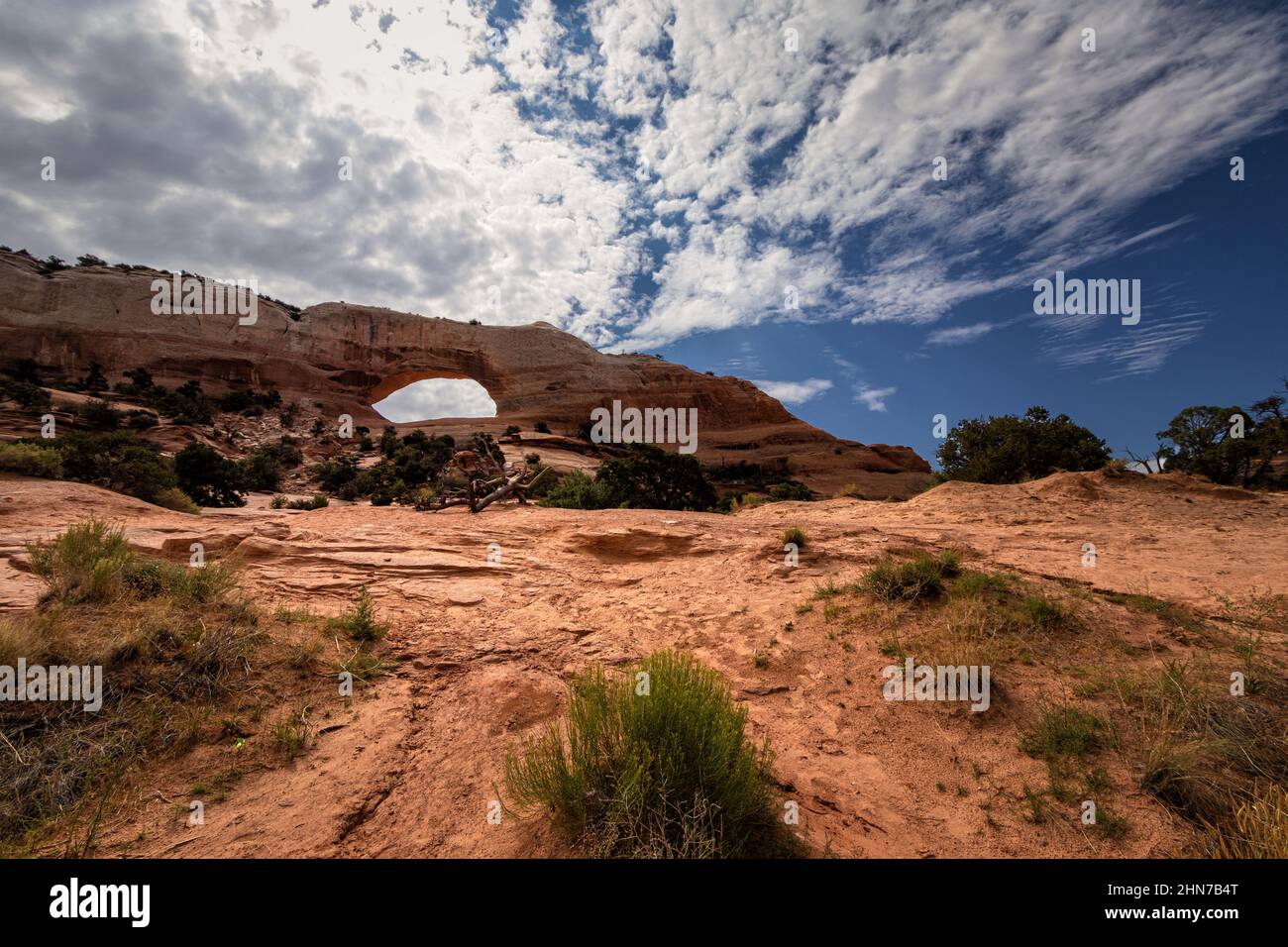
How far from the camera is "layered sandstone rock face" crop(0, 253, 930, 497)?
139 ft

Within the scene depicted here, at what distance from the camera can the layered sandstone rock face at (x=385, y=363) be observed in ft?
139

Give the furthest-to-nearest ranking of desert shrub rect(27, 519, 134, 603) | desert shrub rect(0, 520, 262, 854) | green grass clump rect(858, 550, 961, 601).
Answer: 1. green grass clump rect(858, 550, 961, 601)
2. desert shrub rect(27, 519, 134, 603)
3. desert shrub rect(0, 520, 262, 854)

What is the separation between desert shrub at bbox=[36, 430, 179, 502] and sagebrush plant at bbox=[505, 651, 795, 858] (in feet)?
51.8

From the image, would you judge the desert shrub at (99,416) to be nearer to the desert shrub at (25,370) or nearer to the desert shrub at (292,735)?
the desert shrub at (25,370)

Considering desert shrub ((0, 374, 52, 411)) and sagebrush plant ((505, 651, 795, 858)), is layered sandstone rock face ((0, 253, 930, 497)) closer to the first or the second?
desert shrub ((0, 374, 52, 411))

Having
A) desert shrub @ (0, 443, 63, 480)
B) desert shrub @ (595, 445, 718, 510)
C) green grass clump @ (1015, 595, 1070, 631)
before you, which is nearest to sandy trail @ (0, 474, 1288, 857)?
green grass clump @ (1015, 595, 1070, 631)

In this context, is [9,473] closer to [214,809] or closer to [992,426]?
[214,809]

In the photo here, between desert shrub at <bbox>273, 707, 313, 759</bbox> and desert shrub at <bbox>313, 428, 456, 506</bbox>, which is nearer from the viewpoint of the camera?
desert shrub at <bbox>273, 707, 313, 759</bbox>

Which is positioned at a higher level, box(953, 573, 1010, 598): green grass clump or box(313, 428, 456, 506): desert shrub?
box(313, 428, 456, 506): desert shrub

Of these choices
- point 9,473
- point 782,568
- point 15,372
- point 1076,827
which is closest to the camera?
point 1076,827

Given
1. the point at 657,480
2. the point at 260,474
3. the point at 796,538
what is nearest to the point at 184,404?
the point at 260,474

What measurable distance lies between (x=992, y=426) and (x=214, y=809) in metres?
28.2

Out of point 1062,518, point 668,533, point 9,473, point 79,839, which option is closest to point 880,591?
point 668,533
